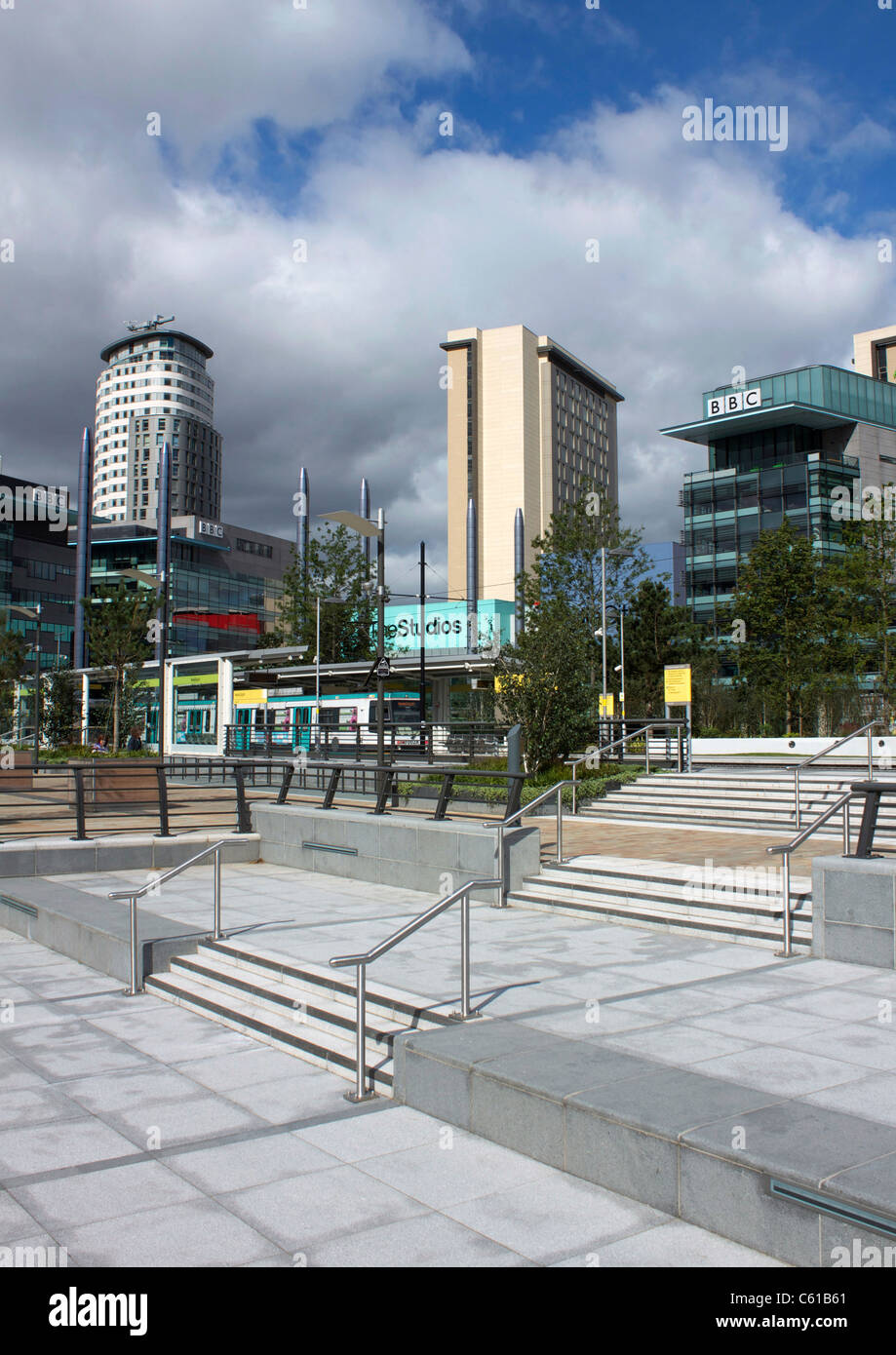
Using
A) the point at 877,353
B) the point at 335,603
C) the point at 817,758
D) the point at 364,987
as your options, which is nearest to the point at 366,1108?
the point at 364,987

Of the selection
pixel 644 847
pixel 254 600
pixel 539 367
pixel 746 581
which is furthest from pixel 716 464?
pixel 644 847

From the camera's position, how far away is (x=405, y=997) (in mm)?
7031

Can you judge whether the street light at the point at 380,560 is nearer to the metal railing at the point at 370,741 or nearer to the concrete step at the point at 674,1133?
the metal railing at the point at 370,741

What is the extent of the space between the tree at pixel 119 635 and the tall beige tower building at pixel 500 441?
258 ft

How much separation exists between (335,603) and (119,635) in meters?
22.6

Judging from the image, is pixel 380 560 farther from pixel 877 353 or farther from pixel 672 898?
pixel 877 353

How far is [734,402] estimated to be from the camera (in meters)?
98.1

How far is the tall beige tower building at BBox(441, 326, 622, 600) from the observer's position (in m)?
129

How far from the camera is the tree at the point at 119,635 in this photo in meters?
44.1

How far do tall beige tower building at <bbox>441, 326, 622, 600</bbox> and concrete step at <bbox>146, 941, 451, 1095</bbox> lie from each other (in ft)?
383

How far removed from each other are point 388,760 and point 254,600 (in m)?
98.3

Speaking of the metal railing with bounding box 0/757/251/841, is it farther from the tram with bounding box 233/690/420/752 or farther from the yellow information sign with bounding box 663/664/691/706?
the tram with bounding box 233/690/420/752

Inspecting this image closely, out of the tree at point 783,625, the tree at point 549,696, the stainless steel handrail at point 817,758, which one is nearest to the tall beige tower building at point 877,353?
the tree at point 783,625
